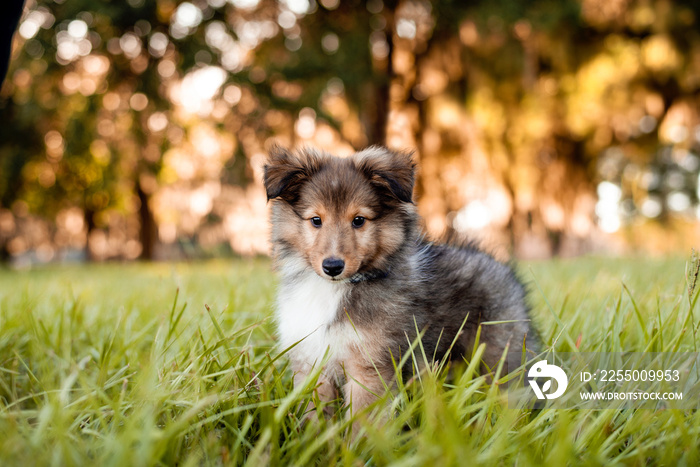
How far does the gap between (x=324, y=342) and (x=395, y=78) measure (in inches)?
507

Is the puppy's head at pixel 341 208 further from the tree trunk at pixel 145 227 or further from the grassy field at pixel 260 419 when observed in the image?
the tree trunk at pixel 145 227

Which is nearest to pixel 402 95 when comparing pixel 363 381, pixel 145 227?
pixel 145 227

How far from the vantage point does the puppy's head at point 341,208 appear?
2500mm

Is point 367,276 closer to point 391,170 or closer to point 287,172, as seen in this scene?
point 391,170

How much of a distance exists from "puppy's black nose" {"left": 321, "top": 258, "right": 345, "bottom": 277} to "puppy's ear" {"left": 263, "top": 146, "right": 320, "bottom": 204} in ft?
1.68

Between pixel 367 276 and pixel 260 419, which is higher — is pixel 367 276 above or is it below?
above

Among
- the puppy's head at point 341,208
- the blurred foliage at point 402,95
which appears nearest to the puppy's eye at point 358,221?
the puppy's head at point 341,208

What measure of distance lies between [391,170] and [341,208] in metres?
0.39

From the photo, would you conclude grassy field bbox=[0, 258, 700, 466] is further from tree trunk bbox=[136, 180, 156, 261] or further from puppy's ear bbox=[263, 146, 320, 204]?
tree trunk bbox=[136, 180, 156, 261]

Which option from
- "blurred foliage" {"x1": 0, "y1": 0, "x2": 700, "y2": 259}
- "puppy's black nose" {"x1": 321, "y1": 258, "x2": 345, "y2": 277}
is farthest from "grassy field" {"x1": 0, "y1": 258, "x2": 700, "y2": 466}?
"blurred foliage" {"x1": 0, "y1": 0, "x2": 700, "y2": 259}

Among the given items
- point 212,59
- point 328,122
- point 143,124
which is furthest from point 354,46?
point 143,124

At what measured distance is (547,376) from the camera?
97.0 inches

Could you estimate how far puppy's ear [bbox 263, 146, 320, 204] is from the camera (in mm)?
2668

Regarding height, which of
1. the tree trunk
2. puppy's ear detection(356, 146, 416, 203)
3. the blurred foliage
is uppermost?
the blurred foliage
